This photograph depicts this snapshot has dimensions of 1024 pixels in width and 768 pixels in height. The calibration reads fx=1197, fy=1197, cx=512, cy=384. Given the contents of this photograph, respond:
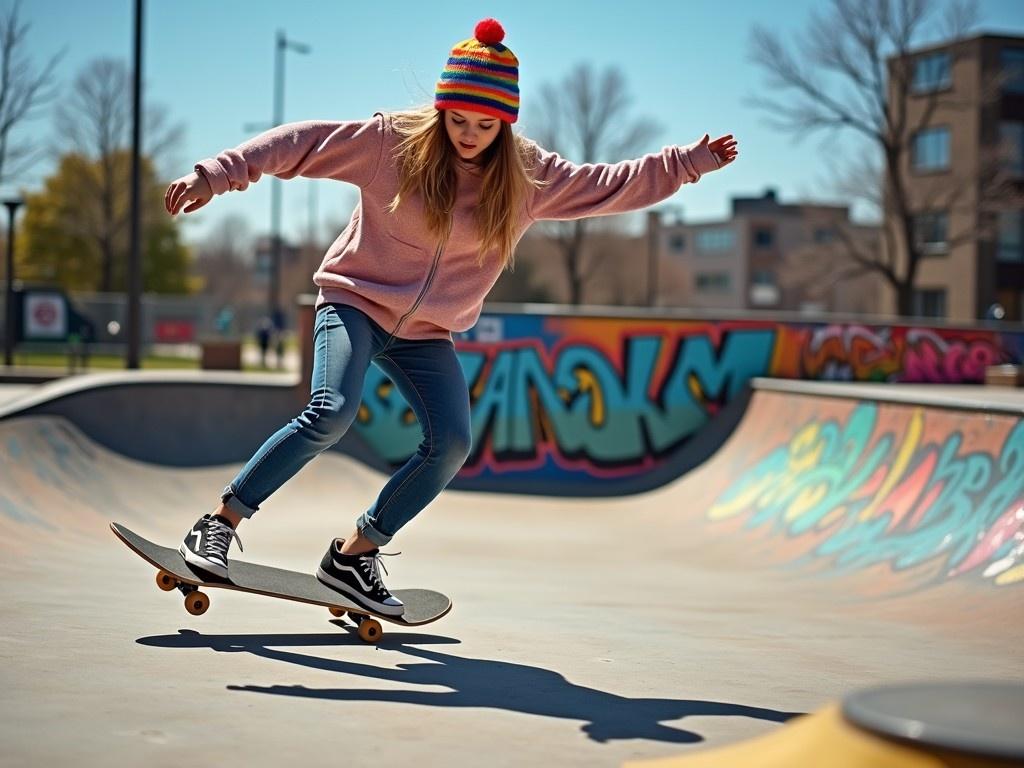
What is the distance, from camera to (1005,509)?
7430 mm

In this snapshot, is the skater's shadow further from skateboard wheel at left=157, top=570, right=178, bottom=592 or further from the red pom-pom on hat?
the red pom-pom on hat

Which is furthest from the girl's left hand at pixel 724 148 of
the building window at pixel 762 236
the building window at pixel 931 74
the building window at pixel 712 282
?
the building window at pixel 712 282

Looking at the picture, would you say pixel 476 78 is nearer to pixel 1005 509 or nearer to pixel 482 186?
pixel 482 186

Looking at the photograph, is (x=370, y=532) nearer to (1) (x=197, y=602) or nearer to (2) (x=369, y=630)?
(2) (x=369, y=630)

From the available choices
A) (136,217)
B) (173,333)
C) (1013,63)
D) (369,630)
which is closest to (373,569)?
(369,630)

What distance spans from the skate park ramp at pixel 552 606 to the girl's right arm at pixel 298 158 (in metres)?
1.49

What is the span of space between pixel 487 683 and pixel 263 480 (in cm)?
101

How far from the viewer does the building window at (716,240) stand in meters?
91.8

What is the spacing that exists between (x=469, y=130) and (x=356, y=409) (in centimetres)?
101

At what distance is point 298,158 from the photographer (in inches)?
159

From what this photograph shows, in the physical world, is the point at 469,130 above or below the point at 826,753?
above

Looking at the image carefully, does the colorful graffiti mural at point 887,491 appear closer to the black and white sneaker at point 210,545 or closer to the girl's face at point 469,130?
the girl's face at point 469,130

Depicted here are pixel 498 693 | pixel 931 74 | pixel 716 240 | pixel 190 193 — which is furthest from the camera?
pixel 716 240

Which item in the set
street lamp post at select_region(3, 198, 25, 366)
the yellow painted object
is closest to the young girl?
the yellow painted object
